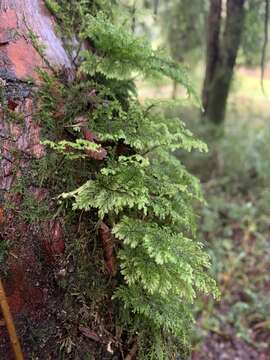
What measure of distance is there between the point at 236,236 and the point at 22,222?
437 cm

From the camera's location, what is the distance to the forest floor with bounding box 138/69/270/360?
12.3ft

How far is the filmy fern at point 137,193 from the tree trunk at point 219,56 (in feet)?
10.7

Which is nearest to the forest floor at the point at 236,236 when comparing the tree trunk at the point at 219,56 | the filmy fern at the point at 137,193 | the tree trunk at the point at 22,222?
the tree trunk at the point at 219,56

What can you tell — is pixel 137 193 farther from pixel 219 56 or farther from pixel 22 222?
pixel 219 56

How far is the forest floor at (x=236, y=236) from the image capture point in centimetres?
374

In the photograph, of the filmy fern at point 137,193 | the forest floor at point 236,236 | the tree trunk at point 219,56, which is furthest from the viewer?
the tree trunk at point 219,56

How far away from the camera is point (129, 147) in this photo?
148 centimetres

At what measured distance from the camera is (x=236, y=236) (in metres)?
5.19

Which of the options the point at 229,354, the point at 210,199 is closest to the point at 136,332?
the point at 229,354

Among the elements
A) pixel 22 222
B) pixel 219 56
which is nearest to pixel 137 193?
pixel 22 222

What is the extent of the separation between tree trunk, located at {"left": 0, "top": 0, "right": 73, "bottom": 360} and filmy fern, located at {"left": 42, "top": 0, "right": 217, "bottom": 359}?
119 millimetres

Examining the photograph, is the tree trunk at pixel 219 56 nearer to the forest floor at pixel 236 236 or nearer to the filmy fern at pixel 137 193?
the forest floor at pixel 236 236

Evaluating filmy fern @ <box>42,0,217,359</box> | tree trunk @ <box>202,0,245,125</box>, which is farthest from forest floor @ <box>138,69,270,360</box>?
filmy fern @ <box>42,0,217,359</box>

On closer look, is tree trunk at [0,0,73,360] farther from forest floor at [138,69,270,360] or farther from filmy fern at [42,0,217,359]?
forest floor at [138,69,270,360]
